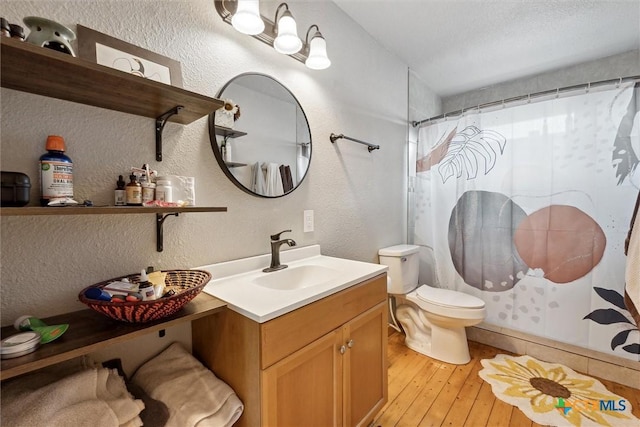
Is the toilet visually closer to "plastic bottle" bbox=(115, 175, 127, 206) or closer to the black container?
"plastic bottle" bbox=(115, 175, 127, 206)

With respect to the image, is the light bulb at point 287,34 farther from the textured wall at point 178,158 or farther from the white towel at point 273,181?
the white towel at point 273,181

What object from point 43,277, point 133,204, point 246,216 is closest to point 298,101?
point 246,216

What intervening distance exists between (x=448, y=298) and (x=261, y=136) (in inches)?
68.9

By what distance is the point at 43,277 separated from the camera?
31.1 inches

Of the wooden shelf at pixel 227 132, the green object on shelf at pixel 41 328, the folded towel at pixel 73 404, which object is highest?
the wooden shelf at pixel 227 132

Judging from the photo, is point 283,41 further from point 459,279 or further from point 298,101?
point 459,279

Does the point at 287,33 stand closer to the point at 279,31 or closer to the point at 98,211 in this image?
the point at 279,31

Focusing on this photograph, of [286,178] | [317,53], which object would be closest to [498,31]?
[317,53]

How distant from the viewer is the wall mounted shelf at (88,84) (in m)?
0.61

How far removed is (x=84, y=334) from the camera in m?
0.69

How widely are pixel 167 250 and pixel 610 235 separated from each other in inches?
101

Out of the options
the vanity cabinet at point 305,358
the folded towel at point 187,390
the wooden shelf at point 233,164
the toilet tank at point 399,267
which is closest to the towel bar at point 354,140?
the wooden shelf at point 233,164

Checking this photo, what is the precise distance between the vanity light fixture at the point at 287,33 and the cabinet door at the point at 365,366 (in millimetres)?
1294

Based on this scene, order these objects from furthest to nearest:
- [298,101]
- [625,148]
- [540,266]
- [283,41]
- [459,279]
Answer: [459,279] < [540,266] < [625,148] < [298,101] < [283,41]
